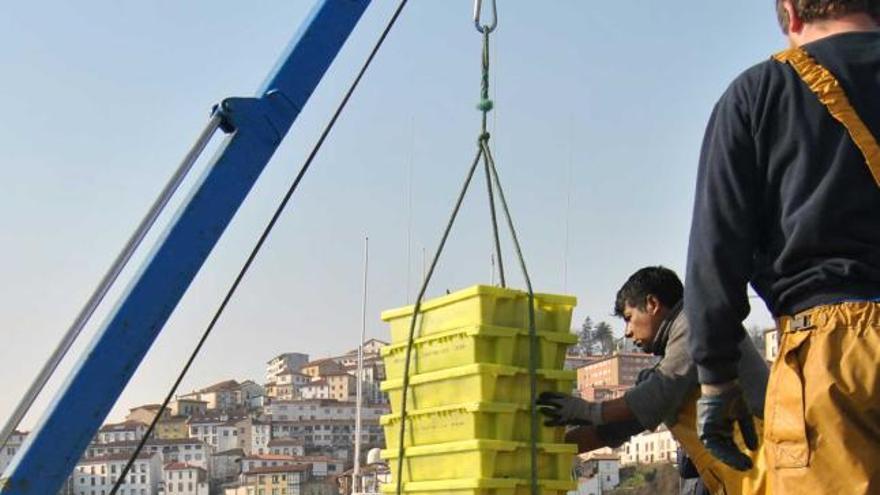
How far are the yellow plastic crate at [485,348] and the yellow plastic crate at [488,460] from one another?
0.31 metres

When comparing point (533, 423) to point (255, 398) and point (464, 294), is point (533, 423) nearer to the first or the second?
point (464, 294)

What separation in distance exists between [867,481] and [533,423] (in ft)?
8.58

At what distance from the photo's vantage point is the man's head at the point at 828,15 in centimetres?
272

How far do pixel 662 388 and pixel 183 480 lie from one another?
121113mm

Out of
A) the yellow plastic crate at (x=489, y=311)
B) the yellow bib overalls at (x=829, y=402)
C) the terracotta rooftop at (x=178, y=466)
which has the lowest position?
the yellow bib overalls at (x=829, y=402)

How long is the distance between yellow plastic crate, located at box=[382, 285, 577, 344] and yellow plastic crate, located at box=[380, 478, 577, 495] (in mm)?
584

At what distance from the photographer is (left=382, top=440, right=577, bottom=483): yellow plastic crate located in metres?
4.78

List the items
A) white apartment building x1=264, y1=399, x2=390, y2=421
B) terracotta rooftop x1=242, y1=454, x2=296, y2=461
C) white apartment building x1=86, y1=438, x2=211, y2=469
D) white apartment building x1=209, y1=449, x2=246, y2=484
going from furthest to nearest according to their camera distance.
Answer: white apartment building x1=264, y1=399, x2=390, y2=421, white apartment building x1=86, y1=438, x2=211, y2=469, white apartment building x1=209, y1=449, x2=246, y2=484, terracotta rooftop x1=242, y1=454, x2=296, y2=461

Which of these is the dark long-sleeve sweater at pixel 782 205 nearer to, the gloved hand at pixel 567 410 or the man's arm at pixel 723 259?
the man's arm at pixel 723 259

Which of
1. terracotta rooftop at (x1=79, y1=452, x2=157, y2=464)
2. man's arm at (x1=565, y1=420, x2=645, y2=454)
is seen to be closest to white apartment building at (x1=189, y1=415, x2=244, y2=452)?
terracotta rooftop at (x1=79, y1=452, x2=157, y2=464)

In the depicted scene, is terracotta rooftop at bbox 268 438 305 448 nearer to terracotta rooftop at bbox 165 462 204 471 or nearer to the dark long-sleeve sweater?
terracotta rooftop at bbox 165 462 204 471

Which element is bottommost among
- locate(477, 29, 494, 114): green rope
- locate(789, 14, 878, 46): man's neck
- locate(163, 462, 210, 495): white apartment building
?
locate(789, 14, 878, 46): man's neck

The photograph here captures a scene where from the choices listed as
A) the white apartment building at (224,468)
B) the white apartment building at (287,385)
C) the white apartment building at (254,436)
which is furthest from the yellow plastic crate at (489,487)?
the white apartment building at (287,385)

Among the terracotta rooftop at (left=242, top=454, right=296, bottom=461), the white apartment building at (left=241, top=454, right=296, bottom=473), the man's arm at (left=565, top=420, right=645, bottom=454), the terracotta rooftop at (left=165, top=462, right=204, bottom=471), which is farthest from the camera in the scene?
the terracotta rooftop at (left=242, top=454, right=296, bottom=461)
